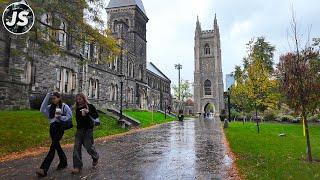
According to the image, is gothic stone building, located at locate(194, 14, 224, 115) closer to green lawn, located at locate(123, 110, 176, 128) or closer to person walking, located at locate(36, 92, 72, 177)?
green lawn, located at locate(123, 110, 176, 128)

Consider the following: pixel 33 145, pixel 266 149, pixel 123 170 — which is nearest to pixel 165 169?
pixel 123 170

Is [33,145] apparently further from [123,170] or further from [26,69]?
[26,69]

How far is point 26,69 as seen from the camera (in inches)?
895

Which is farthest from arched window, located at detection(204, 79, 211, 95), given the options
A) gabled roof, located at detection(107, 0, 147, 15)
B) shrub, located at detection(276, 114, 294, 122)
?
shrub, located at detection(276, 114, 294, 122)

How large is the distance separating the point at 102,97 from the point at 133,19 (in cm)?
1796

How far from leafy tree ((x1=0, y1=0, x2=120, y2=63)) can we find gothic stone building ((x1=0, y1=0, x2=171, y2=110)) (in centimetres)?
96

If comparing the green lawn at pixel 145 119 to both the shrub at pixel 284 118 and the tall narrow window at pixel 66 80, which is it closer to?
the tall narrow window at pixel 66 80

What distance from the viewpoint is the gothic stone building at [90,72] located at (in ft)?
64.8

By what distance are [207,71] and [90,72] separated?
174ft

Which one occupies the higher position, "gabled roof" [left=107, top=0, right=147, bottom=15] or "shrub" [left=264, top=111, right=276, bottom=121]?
"gabled roof" [left=107, top=0, right=147, bottom=15]

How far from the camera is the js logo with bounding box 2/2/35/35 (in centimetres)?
1166

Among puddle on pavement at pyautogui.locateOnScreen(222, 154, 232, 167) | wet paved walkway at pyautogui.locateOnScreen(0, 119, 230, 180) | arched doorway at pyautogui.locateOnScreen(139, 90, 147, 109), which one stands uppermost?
arched doorway at pyautogui.locateOnScreen(139, 90, 147, 109)

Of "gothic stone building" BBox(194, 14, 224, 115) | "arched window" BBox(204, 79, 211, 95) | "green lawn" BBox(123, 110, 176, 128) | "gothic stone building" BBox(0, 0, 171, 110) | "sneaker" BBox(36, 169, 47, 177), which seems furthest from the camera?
"arched window" BBox(204, 79, 211, 95)

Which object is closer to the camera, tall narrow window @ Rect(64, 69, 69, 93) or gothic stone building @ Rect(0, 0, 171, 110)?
gothic stone building @ Rect(0, 0, 171, 110)
